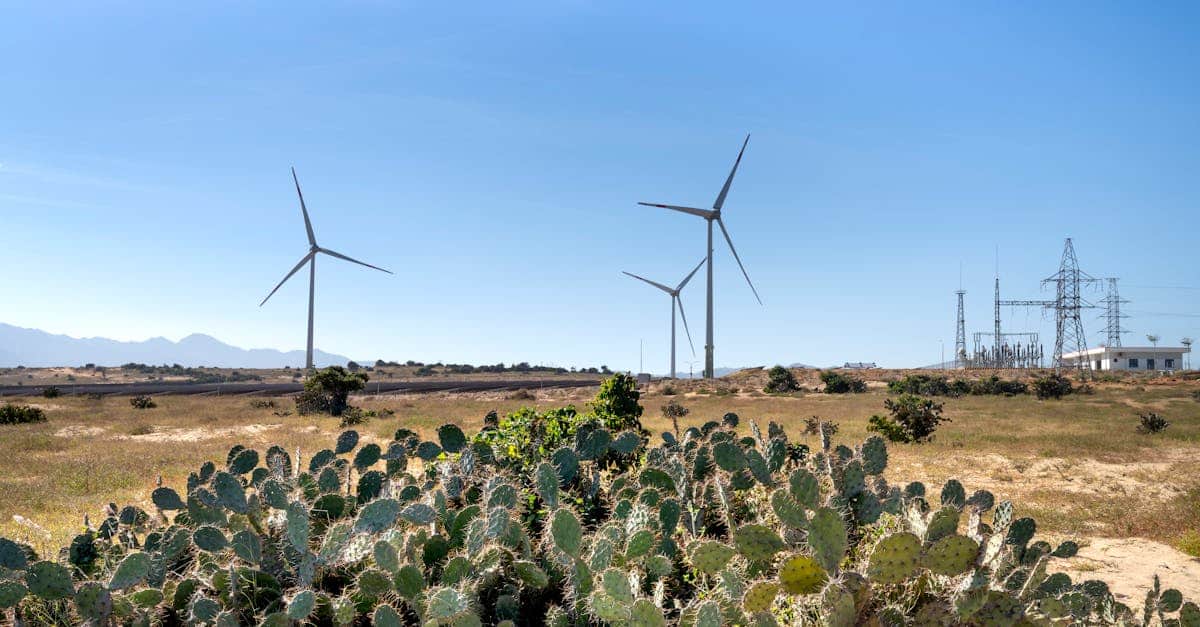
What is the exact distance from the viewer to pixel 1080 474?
16609 millimetres

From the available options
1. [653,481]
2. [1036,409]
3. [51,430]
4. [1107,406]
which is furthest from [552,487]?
[1107,406]

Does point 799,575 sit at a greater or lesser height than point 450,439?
lesser

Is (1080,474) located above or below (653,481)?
below

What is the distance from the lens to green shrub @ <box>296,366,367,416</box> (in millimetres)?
33562

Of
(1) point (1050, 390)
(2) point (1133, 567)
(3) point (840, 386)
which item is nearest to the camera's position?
(2) point (1133, 567)

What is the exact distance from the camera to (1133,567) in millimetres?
9914

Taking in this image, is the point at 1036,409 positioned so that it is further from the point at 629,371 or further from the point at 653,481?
the point at 653,481

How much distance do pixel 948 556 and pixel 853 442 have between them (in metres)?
17.0

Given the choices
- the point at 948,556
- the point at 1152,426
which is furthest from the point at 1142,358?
the point at 948,556

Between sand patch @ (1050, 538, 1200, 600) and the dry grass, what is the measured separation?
506 millimetres

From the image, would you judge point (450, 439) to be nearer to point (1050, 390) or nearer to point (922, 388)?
point (1050, 390)

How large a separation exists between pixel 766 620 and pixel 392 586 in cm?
174

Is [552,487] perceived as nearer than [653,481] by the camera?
Yes

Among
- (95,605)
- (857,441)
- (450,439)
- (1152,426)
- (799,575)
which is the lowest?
(857,441)
